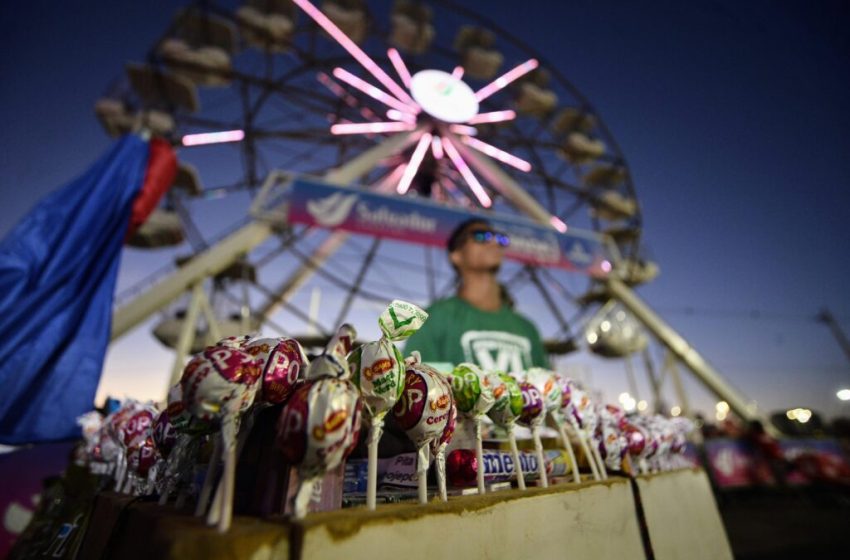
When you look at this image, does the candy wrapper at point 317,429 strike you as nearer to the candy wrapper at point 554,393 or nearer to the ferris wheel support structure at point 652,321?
the candy wrapper at point 554,393

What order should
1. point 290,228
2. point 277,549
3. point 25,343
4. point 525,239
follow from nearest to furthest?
point 277,549
point 25,343
point 290,228
point 525,239

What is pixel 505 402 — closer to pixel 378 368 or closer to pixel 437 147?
pixel 378 368

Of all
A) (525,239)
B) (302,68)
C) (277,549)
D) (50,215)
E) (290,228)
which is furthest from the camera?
(302,68)

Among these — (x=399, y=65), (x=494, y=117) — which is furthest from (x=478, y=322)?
(x=399, y=65)

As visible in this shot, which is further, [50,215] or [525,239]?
[525,239]

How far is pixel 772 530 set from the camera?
378cm

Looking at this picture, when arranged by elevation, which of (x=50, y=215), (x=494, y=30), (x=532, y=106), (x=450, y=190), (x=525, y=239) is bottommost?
(x=50, y=215)

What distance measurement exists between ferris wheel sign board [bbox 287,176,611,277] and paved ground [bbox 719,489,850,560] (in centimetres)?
382

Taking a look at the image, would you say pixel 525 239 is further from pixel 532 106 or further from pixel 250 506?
pixel 532 106

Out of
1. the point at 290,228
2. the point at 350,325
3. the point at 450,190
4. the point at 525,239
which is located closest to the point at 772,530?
the point at 525,239

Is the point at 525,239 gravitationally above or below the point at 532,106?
below

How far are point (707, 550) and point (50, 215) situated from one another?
440 cm

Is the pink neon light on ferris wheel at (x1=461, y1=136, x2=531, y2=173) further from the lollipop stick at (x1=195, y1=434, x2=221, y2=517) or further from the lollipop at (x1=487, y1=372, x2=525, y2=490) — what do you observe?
the lollipop stick at (x1=195, y1=434, x2=221, y2=517)

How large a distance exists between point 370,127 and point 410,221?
3781 millimetres
